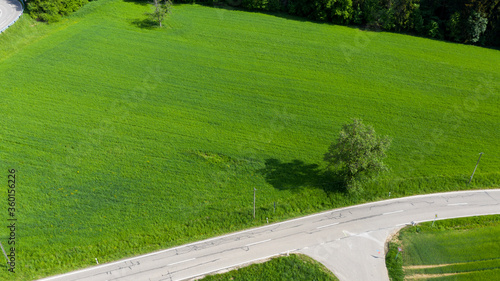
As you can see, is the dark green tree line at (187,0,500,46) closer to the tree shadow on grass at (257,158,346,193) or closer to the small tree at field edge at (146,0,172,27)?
the small tree at field edge at (146,0,172,27)

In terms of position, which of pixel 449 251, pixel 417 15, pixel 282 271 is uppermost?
pixel 417 15

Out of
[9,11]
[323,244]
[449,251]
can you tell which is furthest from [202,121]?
[9,11]

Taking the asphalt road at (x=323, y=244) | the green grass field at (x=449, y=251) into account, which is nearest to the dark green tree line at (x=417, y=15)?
the asphalt road at (x=323, y=244)

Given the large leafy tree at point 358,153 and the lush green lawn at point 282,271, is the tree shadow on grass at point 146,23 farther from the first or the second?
the lush green lawn at point 282,271

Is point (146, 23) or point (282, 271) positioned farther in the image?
point (146, 23)

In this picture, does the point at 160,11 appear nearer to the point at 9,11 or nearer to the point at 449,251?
the point at 9,11

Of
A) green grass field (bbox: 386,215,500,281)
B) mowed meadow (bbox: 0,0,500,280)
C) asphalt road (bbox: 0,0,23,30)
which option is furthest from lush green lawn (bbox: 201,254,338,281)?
asphalt road (bbox: 0,0,23,30)

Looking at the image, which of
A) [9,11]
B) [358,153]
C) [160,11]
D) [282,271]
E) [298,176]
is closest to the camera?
[282,271]
